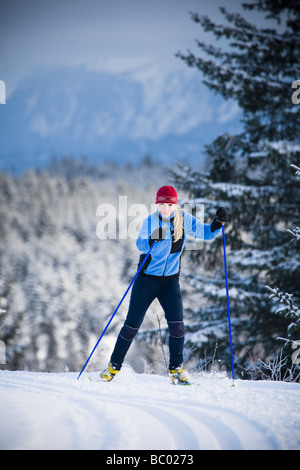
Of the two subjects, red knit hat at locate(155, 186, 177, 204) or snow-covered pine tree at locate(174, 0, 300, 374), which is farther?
snow-covered pine tree at locate(174, 0, 300, 374)

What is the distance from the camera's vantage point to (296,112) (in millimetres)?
7980

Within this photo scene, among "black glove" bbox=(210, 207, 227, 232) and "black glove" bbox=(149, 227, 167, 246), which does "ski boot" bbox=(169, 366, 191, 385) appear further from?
"black glove" bbox=(210, 207, 227, 232)

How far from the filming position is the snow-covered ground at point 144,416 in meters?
2.31

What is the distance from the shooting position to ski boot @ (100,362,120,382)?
4.09 meters

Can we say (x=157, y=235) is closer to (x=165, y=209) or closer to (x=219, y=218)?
(x=165, y=209)

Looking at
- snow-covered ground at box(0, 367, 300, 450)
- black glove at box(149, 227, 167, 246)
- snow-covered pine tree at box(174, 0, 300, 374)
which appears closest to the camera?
snow-covered ground at box(0, 367, 300, 450)

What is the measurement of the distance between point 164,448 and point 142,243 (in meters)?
2.12

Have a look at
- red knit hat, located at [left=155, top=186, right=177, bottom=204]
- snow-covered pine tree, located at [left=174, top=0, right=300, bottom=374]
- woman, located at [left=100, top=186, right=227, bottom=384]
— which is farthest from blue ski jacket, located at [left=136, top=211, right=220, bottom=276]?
snow-covered pine tree, located at [left=174, top=0, right=300, bottom=374]

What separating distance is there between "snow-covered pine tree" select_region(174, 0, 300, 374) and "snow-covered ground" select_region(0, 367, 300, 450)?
4.39 meters

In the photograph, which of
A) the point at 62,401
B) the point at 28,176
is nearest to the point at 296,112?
the point at 62,401

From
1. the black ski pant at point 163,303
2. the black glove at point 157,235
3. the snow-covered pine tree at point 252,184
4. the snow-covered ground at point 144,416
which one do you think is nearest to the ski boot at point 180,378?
the black ski pant at point 163,303

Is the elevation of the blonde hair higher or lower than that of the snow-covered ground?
higher

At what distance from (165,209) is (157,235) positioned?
0.32 meters

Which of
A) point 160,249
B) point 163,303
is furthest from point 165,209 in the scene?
point 163,303
